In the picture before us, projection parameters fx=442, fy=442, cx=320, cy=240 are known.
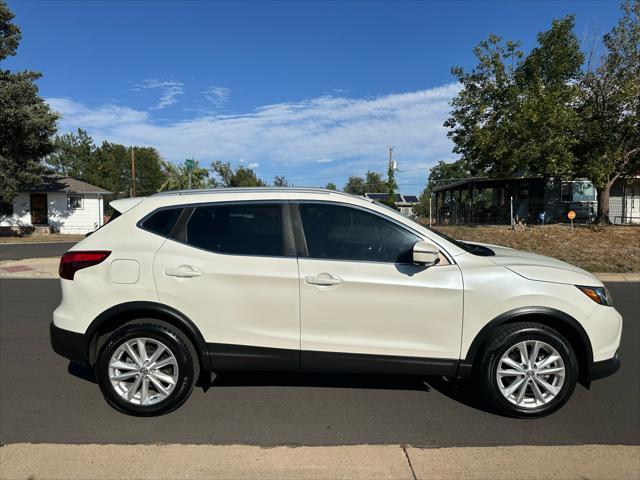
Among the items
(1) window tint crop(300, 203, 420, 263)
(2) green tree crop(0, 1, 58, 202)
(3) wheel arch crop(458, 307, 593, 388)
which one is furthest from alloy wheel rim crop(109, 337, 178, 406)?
(2) green tree crop(0, 1, 58, 202)

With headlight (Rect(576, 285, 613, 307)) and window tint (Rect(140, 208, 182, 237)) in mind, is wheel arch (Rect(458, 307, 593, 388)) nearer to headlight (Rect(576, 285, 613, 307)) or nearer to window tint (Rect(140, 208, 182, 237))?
headlight (Rect(576, 285, 613, 307))

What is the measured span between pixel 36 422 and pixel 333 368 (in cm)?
237

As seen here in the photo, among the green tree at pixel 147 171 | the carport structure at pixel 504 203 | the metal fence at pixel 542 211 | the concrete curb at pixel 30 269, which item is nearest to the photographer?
the concrete curb at pixel 30 269

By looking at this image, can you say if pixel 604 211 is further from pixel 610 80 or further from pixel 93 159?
pixel 93 159

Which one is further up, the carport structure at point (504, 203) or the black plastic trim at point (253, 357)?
the carport structure at point (504, 203)

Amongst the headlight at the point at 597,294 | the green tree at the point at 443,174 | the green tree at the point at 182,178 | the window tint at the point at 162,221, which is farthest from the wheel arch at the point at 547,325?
the green tree at the point at 443,174

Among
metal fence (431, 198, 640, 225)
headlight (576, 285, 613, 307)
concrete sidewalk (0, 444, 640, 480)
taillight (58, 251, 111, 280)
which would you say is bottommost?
concrete sidewalk (0, 444, 640, 480)

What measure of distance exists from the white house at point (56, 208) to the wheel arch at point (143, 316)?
3061 cm

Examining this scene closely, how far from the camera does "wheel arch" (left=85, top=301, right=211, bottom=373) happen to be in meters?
3.45

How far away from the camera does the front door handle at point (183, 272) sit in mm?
3453

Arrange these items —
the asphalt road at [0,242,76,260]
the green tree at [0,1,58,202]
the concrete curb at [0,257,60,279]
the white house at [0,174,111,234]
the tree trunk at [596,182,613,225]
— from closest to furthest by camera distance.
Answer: the concrete curb at [0,257,60,279] < the asphalt road at [0,242,76,260] < the tree trunk at [596,182,613,225] < the green tree at [0,1,58,202] < the white house at [0,174,111,234]

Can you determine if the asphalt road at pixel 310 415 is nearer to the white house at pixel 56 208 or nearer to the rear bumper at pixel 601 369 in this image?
the rear bumper at pixel 601 369

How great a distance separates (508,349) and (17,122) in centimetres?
2727

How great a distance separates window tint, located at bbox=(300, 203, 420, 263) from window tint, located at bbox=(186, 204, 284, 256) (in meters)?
0.25
